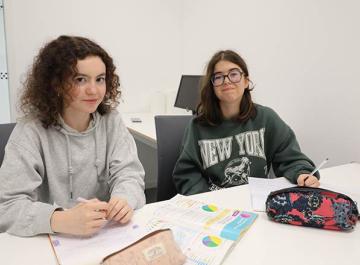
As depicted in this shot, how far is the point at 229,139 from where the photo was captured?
4.87 feet

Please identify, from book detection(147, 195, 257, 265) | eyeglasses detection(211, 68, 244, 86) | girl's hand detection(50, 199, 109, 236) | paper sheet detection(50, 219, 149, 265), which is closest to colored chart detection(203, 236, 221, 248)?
book detection(147, 195, 257, 265)

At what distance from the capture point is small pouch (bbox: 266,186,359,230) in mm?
892

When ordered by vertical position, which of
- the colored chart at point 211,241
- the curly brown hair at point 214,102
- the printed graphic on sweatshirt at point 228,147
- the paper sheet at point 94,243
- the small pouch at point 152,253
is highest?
the curly brown hair at point 214,102

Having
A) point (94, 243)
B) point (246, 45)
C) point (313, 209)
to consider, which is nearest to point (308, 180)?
point (313, 209)

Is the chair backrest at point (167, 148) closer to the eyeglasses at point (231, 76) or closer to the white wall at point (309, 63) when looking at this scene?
the eyeglasses at point (231, 76)

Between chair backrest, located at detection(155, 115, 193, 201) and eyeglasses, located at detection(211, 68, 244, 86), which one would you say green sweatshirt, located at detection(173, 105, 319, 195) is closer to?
chair backrest, located at detection(155, 115, 193, 201)

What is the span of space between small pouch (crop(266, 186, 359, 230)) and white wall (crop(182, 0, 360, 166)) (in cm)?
91

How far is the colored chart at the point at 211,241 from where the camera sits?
2.62 feet

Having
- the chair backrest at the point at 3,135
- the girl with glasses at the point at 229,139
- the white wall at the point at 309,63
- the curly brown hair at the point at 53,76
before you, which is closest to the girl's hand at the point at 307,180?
the girl with glasses at the point at 229,139

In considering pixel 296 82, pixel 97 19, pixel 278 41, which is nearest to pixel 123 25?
pixel 97 19

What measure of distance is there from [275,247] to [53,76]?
912 mm

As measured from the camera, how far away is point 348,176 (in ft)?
4.71

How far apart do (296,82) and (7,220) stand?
1.74m

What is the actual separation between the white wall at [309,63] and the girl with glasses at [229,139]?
447 millimetres
